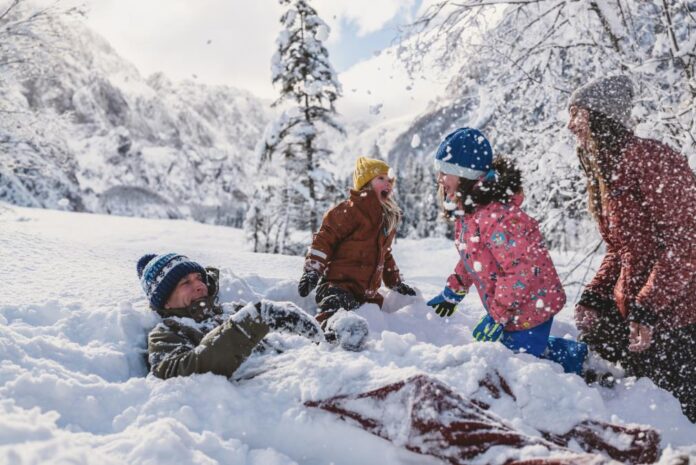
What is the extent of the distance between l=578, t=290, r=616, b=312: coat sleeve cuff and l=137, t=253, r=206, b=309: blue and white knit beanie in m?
2.63

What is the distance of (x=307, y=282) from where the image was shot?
153 inches

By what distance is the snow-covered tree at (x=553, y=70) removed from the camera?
3.75 metres

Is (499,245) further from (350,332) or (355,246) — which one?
(355,246)

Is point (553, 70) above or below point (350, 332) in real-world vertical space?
above

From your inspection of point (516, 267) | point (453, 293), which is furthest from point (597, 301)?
point (453, 293)

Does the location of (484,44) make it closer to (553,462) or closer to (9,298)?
(553,462)

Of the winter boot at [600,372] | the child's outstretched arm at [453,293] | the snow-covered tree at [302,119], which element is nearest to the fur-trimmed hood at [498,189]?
the child's outstretched arm at [453,293]

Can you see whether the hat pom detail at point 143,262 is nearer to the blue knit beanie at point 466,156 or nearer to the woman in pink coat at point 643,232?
the blue knit beanie at point 466,156

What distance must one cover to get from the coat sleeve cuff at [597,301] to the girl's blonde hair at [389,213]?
1696 mm

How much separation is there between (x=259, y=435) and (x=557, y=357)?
188cm

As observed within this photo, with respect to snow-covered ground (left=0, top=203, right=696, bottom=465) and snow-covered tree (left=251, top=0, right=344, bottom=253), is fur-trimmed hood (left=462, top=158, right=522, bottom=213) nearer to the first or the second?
snow-covered ground (left=0, top=203, right=696, bottom=465)

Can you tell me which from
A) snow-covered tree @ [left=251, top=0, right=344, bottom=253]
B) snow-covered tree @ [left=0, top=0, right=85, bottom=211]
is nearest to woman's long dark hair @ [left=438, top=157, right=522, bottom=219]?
snow-covered tree @ [left=0, top=0, right=85, bottom=211]

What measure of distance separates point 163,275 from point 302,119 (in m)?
12.4

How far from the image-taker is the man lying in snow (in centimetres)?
244
